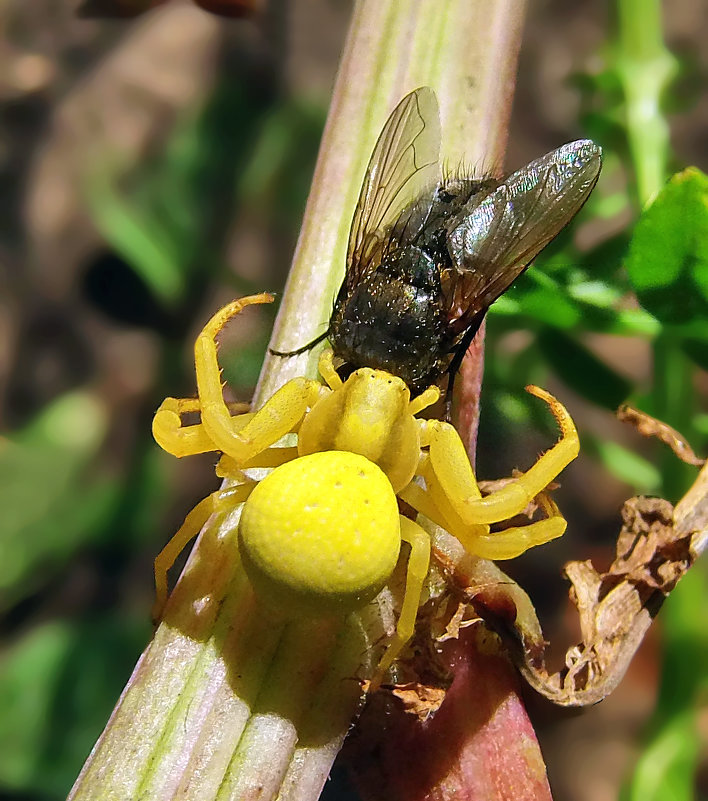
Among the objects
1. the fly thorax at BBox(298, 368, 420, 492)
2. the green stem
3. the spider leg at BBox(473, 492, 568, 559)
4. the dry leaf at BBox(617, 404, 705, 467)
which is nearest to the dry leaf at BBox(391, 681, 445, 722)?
the spider leg at BBox(473, 492, 568, 559)

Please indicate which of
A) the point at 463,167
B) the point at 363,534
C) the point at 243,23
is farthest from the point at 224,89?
the point at 363,534

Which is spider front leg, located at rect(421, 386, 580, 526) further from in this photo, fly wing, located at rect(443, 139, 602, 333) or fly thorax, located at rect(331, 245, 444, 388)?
fly wing, located at rect(443, 139, 602, 333)

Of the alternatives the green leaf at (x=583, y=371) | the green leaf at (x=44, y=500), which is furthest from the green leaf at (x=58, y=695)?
the green leaf at (x=583, y=371)

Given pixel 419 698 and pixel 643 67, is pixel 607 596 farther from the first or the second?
pixel 643 67

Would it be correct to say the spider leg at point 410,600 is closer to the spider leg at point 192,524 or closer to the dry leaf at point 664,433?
the spider leg at point 192,524

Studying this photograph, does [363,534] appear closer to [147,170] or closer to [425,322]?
[425,322]
